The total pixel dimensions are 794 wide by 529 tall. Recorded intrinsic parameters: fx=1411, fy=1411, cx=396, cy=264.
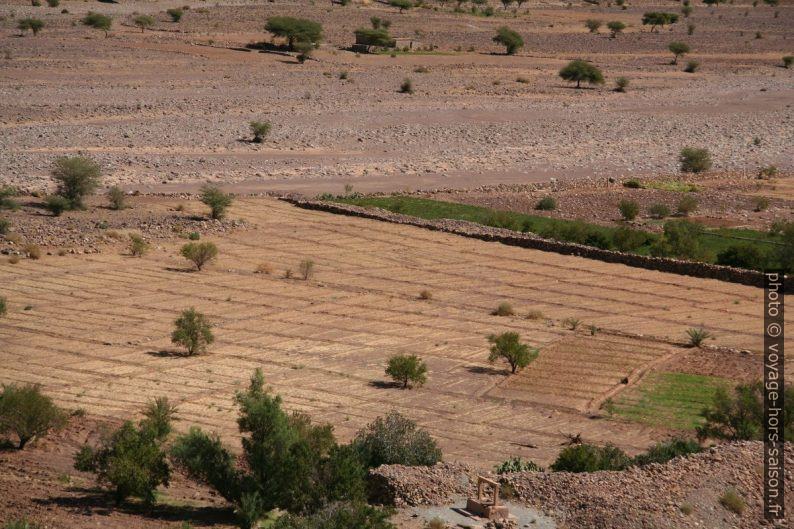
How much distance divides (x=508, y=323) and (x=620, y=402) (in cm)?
580

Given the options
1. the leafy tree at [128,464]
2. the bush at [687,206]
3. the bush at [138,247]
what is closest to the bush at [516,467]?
the leafy tree at [128,464]

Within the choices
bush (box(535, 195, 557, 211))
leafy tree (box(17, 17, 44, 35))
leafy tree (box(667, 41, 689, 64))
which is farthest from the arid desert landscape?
leafy tree (box(667, 41, 689, 64))

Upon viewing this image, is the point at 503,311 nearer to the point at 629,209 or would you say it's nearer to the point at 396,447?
the point at 396,447

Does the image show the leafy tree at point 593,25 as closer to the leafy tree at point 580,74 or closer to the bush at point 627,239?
the leafy tree at point 580,74

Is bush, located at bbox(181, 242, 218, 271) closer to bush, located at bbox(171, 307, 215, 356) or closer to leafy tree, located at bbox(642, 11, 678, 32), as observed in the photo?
bush, located at bbox(171, 307, 215, 356)

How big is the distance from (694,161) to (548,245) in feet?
53.0

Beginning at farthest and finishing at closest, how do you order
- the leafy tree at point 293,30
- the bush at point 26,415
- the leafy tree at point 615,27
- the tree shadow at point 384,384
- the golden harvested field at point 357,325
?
the leafy tree at point 615,27, the leafy tree at point 293,30, the tree shadow at point 384,384, the golden harvested field at point 357,325, the bush at point 26,415

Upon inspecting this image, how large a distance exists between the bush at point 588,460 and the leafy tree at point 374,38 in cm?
5897

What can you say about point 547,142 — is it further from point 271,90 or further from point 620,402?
point 620,402

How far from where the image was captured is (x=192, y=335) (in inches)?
1057

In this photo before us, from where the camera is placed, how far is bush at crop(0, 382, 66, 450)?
68.3 feet

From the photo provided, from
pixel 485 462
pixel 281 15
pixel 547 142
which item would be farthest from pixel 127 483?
pixel 281 15

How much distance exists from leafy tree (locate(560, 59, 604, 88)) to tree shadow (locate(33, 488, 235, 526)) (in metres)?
54.3

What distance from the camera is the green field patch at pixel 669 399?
24.0m
